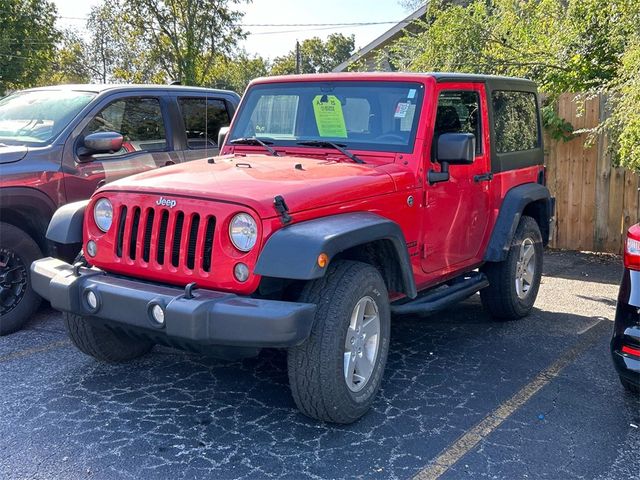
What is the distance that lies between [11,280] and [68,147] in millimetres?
1160

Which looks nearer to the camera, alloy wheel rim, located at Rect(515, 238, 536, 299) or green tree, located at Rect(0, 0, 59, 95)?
alloy wheel rim, located at Rect(515, 238, 536, 299)

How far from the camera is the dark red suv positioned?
5223 mm

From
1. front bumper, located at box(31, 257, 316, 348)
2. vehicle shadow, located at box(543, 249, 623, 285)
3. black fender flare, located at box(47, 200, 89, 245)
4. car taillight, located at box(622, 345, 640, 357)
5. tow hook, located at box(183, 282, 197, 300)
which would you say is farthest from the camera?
vehicle shadow, located at box(543, 249, 623, 285)

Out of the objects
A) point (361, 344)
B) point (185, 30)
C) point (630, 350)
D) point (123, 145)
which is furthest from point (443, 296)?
point (185, 30)

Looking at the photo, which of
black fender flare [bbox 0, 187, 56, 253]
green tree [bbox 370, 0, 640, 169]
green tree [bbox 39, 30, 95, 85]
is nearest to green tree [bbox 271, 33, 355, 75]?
green tree [bbox 39, 30, 95, 85]

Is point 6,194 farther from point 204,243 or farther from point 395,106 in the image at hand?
point 395,106

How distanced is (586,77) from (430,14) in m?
2.94

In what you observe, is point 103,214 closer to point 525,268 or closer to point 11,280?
point 11,280

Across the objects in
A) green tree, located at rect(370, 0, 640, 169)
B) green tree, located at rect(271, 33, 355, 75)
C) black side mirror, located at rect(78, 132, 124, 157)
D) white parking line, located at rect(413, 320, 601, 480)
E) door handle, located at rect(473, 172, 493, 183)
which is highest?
green tree, located at rect(271, 33, 355, 75)

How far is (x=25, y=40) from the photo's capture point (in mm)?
22812

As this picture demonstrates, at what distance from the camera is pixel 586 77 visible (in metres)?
8.32

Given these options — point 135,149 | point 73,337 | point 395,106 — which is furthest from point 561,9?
point 73,337

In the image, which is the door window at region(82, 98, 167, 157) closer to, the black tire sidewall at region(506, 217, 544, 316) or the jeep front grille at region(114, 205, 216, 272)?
the jeep front grille at region(114, 205, 216, 272)

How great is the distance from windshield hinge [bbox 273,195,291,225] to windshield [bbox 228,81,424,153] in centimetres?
129
